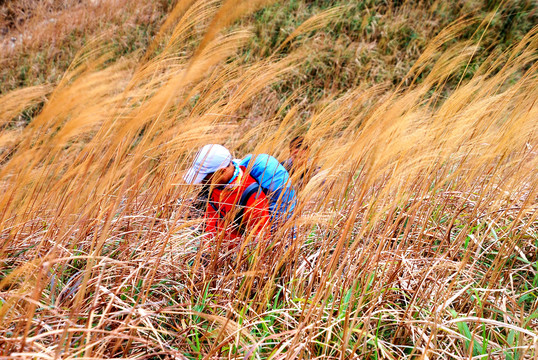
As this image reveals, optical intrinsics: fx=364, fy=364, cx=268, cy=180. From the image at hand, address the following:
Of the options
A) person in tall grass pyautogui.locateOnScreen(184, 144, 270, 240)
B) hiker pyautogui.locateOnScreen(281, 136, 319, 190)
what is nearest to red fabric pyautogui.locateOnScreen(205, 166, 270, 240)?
person in tall grass pyautogui.locateOnScreen(184, 144, 270, 240)

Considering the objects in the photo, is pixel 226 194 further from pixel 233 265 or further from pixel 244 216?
pixel 233 265

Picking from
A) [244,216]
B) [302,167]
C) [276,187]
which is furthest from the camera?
[276,187]

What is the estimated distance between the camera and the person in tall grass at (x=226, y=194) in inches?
55.0

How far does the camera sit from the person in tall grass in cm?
140

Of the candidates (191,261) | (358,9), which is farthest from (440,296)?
(358,9)

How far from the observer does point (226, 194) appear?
1723 mm

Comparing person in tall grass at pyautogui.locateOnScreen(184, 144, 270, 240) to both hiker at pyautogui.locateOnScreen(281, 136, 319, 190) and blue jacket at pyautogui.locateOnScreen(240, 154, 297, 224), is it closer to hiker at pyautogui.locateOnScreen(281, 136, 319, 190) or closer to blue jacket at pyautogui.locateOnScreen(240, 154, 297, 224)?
blue jacket at pyautogui.locateOnScreen(240, 154, 297, 224)

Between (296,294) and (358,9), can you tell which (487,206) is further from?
(358,9)

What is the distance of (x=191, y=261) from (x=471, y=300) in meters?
1.06

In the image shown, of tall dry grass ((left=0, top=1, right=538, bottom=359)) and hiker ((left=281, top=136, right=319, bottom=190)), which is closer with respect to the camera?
tall dry grass ((left=0, top=1, right=538, bottom=359))

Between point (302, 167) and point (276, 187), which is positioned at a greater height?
point (302, 167)

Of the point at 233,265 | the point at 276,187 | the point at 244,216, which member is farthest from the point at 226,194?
the point at 233,265

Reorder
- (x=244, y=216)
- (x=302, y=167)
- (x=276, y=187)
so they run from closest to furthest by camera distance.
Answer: (x=302, y=167) < (x=244, y=216) < (x=276, y=187)

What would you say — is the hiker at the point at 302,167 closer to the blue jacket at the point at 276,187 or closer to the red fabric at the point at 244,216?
the blue jacket at the point at 276,187
